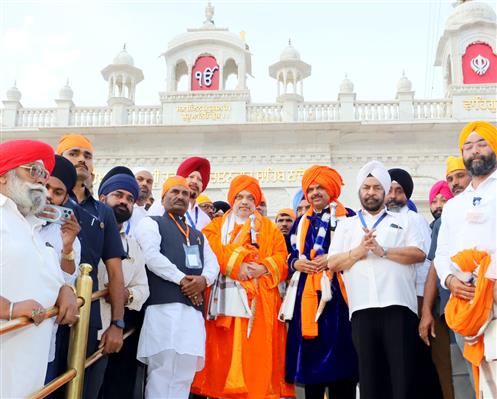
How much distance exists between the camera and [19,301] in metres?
1.81

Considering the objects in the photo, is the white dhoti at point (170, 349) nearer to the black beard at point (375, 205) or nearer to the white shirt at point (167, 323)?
the white shirt at point (167, 323)

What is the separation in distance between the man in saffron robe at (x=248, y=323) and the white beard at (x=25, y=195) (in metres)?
1.74

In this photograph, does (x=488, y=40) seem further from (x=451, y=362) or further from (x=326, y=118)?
(x=451, y=362)

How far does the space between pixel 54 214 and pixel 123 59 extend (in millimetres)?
13519

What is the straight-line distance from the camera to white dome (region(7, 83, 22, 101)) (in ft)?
45.8

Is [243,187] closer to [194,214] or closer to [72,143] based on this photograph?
[194,214]

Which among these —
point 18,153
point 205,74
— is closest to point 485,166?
point 18,153

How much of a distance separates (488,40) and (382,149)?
4.57 meters

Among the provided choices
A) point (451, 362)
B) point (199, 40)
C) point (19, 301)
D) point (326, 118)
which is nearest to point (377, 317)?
point (451, 362)

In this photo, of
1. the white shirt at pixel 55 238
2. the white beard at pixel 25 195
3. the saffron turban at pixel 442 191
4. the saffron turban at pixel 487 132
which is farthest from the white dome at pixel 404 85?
the white beard at pixel 25 195

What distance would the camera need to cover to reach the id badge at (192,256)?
129 inches

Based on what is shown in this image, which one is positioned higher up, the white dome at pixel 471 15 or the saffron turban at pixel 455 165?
the white dome at pixel 471 15

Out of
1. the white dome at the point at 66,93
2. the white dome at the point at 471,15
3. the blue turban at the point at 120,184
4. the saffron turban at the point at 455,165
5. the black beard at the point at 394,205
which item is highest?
the white dome at the point at 471,15

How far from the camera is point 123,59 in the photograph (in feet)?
48.2
